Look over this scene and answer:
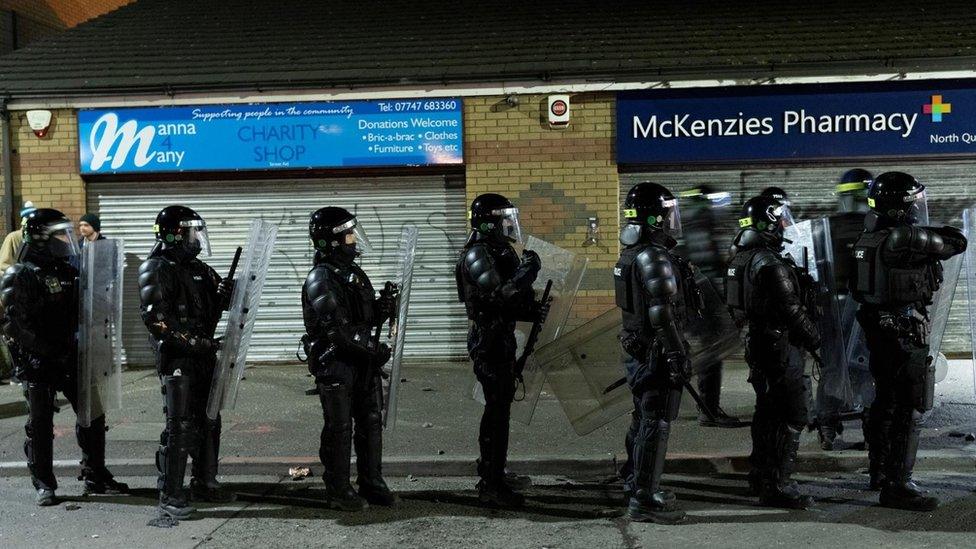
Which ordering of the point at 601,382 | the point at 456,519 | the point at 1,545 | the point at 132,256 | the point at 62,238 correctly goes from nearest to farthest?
the point at 1,545 < the point at 456,519 < the point at 62,238 < the point at 601,382 < the point at 132,256

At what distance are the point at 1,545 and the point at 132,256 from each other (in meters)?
6.46

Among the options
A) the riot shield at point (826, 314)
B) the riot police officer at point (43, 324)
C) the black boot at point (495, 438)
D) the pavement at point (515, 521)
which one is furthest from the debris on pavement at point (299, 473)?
the riot shield at point (826, 314)

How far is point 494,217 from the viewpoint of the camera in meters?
6.06

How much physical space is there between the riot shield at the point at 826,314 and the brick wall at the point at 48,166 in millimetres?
8302

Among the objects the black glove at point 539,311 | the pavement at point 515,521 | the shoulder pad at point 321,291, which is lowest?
the pavement at point 515,521

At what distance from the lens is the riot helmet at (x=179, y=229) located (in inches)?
229

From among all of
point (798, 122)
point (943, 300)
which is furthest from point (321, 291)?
point (798, 122)

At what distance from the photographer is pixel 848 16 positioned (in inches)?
459

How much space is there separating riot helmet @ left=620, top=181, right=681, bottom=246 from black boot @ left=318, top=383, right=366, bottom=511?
1.95m

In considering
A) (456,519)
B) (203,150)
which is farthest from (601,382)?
(203,150)

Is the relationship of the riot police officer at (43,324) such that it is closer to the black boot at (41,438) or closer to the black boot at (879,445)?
the black boot at (41,438)

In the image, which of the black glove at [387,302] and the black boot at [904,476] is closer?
the black boot at [904,476]

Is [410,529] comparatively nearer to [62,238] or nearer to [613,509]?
[613,509]

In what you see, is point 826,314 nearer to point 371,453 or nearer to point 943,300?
point 943,300
